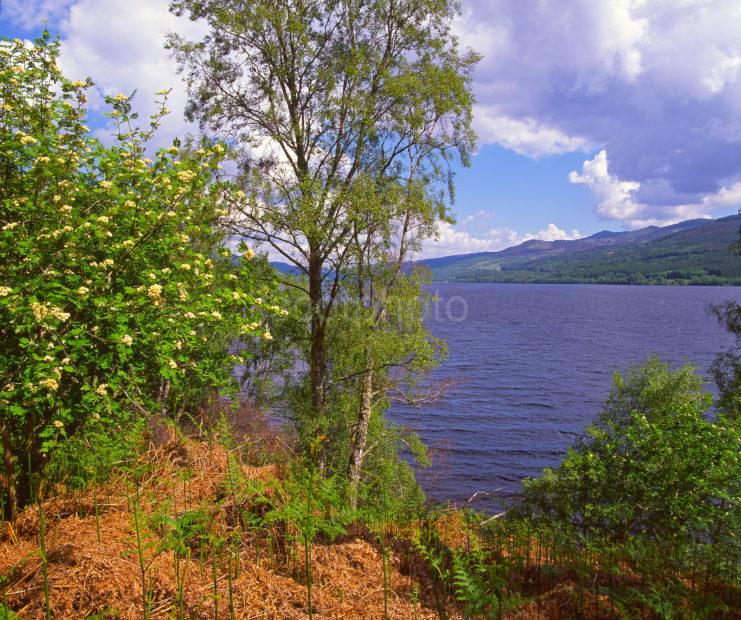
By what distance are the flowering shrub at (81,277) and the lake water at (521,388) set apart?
18695 millimetres

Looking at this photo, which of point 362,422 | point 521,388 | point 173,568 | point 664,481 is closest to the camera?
point 173,568

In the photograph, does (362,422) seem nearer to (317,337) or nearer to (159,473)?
(317,337)

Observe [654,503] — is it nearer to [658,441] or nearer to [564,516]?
[658,441]

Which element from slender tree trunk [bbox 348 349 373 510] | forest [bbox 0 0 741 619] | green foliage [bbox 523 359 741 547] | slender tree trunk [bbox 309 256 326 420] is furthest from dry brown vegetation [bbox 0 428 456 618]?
slender tree trunk [bbox 348 349 373 510]

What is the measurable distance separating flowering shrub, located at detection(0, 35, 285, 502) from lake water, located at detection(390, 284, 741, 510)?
736 inches

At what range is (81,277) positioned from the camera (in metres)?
5.52

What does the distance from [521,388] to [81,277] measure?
66784 mm

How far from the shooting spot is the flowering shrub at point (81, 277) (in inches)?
196

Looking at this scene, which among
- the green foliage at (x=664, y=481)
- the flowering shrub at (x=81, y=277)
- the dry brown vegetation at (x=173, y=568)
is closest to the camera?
the dry brown vegetation at (x=173, y=568)

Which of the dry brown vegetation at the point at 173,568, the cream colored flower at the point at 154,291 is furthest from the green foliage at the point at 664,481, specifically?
the cream colored flower at the point at 154,291

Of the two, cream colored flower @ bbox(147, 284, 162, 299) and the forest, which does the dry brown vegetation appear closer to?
the forest

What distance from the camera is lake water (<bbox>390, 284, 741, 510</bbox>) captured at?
139 feet

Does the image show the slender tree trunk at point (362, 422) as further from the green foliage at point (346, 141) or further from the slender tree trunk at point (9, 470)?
the slender tree trunk at point (9, 470)

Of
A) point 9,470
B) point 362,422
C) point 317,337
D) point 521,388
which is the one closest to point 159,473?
point 9,470
